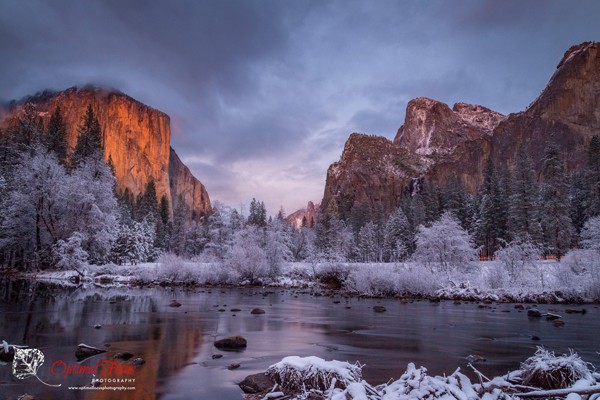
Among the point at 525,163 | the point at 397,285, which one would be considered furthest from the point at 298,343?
the point at 525,163

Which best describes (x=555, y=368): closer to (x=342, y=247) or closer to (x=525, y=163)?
(x=525, y=163)

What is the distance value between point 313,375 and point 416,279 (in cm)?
2880

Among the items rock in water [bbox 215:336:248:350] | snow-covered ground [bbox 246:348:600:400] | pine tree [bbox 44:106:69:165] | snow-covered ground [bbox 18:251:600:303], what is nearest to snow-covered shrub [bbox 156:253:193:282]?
snow-covered ground [bbox 18:251:600:303]

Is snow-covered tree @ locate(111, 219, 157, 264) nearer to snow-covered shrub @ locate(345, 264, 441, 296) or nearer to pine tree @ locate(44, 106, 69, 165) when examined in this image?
pine tree @ locate(44, 106, 69, 165)

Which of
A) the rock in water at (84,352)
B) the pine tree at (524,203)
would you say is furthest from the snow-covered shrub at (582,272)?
the rock in water at (84,352)

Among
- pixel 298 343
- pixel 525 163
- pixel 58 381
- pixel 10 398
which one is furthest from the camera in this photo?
pixel 525 163

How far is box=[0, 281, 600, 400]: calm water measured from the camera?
7500 millimetres

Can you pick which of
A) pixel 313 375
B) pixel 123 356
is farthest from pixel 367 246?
pixel 313 375

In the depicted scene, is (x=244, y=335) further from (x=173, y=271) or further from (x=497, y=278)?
(x=173, y=271)

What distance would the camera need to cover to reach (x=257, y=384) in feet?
21.6

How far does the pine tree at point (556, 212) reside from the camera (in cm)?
5184

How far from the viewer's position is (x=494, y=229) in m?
67.6

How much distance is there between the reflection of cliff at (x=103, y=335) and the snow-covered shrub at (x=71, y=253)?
1890 centimetres

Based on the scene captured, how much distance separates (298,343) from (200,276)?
3475 centimetres
